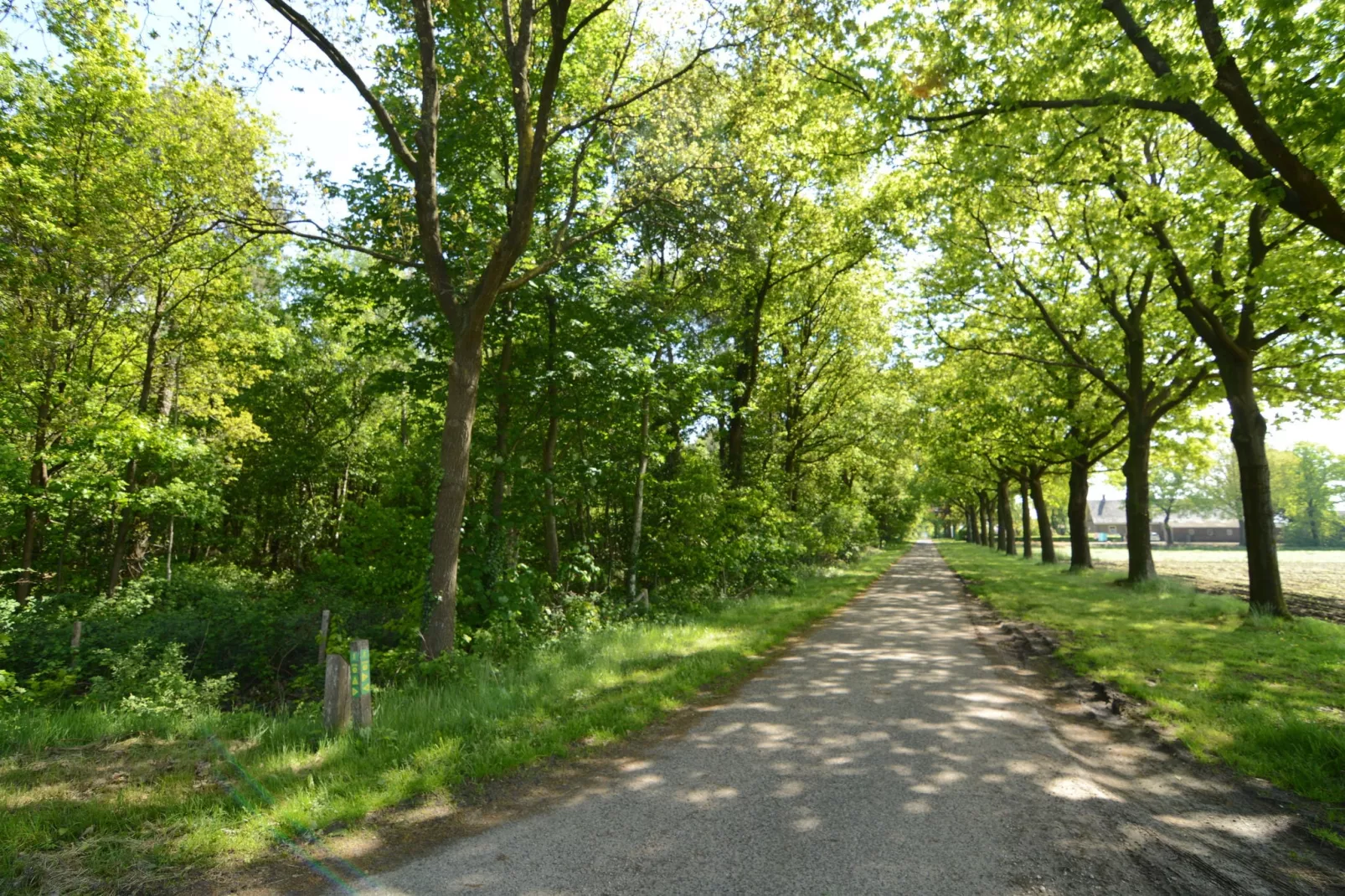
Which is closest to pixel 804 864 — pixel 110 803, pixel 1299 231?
pixel 110 803

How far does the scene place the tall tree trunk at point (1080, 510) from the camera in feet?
84.1

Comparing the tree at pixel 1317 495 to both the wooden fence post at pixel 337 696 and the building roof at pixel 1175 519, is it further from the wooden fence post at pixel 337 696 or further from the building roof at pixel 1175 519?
the wooden fence post at pixel 337 696

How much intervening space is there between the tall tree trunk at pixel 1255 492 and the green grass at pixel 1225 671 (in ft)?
1.86

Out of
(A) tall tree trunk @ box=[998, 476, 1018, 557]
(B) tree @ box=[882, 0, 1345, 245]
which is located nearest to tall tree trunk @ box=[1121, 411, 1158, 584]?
(B) tree @ box=[882, 0, 1345, 245]

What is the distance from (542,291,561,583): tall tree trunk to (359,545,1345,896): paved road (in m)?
6.54

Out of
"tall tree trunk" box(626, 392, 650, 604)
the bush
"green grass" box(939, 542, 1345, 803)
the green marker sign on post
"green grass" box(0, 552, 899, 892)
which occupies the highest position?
"tall tree trunk" box(626, 392, 650, 604)

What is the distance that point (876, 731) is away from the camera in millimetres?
6176

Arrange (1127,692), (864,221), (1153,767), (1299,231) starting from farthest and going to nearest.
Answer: (864,221)
(1299,231)
(1127,692)
(1153,767)

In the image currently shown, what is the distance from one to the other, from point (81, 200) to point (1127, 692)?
1822 centimetres

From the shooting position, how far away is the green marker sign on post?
595 centimetres

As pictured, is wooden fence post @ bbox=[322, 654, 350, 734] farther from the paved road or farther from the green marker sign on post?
the paved road

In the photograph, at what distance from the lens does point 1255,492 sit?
41.3 ft

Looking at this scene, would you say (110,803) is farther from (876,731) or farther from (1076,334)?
(1076,334)

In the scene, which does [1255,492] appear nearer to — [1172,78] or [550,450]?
[1172,78]
